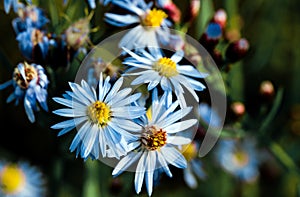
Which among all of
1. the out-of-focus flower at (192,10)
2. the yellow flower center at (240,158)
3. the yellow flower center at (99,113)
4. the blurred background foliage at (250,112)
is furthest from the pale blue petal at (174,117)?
the yellow flower center at (240,158)

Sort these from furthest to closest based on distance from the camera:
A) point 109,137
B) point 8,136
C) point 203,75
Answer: point 8,136, point 203,75, point 109,137

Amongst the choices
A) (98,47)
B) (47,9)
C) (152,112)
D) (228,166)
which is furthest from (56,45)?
(228,166)

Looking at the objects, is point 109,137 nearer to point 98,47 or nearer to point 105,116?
point 105,116

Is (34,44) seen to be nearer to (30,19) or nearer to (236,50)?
(30,19)

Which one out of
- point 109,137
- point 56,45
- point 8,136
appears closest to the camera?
point 109,137

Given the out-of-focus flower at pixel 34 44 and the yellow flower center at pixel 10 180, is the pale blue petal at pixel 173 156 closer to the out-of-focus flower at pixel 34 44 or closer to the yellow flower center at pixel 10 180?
the out-of-focus flower at pixel 34 44

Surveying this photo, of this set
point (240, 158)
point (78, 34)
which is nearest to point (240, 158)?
point (240, 158)

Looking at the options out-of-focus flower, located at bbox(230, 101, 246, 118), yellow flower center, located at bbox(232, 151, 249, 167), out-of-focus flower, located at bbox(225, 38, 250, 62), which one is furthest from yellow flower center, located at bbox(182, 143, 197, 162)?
yellow flower center, located at bbox(232, 151, 249, 167)
